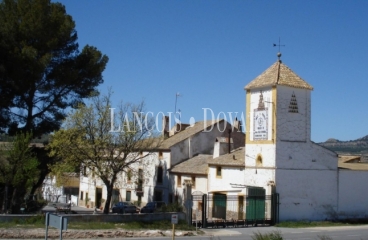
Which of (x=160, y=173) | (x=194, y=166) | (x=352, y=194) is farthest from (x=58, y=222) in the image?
(x=160, y=173)

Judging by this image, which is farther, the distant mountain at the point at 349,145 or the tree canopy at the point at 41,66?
the distant mountain at the point at 349,145

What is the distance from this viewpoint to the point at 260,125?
3991 centimetres

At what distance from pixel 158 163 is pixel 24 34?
20.4 meters

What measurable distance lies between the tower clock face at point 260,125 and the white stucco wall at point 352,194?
270 inches

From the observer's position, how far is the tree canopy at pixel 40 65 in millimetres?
38625

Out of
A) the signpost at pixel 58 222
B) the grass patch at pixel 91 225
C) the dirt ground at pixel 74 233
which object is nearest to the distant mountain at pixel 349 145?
the grass patch at pixel 91 225

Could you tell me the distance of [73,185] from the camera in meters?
72.4

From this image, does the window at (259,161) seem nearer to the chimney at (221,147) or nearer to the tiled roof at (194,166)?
the chimney at (221,147)

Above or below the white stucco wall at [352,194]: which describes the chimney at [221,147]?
above

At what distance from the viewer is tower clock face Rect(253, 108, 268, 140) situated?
129 feet

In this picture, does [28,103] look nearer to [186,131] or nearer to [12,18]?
[12,18]

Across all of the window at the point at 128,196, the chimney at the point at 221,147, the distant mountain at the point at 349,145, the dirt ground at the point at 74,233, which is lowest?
the dirt ground at the point at 74,233

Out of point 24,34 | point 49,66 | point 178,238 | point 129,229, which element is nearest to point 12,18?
point 24,34

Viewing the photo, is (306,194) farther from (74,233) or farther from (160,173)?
(74,233)
